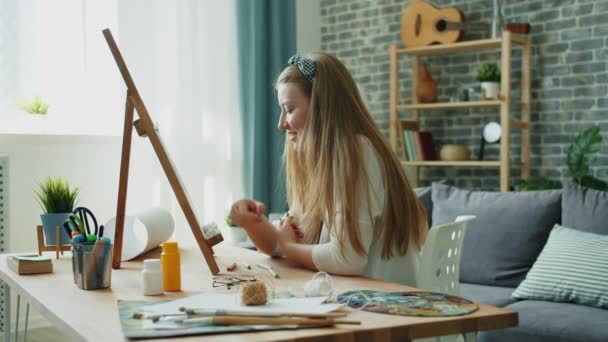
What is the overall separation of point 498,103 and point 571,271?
164 cm

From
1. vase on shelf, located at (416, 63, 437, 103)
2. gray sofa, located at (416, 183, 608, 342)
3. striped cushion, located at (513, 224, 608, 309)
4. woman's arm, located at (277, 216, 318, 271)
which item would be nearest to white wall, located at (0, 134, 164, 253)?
vase on shelf, located at (416, 63, 437, 103)

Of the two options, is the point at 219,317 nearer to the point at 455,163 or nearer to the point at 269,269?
the point at 269,269

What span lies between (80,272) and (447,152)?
130 inches

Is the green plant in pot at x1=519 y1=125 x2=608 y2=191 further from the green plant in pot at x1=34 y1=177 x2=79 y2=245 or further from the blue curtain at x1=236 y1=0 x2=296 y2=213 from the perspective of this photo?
the green plant in pot at x1=34 y1=177 x2=79 y2=245

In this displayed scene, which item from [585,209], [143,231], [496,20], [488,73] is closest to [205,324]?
[143,231]

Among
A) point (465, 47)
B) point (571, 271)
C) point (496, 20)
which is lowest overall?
point (571, 271)

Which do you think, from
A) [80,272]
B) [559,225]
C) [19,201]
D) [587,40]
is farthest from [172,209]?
[80,272]

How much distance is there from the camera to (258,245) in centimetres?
205

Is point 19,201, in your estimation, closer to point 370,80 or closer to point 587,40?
point 370,80

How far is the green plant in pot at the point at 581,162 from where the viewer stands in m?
3.88

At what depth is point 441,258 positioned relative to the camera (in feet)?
5.90

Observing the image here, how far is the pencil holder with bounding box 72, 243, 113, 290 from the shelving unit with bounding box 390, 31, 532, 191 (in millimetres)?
3076

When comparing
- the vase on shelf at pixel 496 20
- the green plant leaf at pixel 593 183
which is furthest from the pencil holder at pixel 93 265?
the vase on shelf at pixel 496 20

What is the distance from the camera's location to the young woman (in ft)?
5.73
